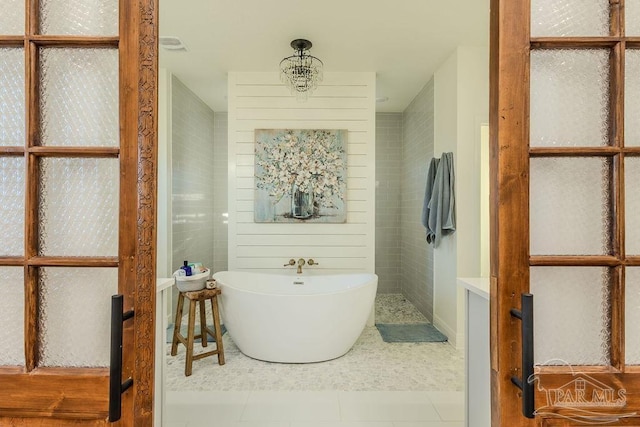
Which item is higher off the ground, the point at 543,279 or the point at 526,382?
the point at 543,279

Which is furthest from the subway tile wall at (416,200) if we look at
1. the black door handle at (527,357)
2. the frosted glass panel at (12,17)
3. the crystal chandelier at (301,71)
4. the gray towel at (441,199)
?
the frosted glass panel at (12,17)

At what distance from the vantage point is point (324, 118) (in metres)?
3.68

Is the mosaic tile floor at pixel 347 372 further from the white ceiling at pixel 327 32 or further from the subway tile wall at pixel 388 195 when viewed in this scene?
the white ceiling at pixel 327 32

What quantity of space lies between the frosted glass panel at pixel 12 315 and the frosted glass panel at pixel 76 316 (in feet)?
0.21

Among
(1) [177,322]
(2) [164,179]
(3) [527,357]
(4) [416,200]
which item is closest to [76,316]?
(3) [527,357]

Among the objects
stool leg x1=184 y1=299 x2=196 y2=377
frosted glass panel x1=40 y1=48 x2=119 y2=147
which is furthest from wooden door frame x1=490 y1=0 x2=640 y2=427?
stool leg x1=184 y1=299 x2=196 y2=377

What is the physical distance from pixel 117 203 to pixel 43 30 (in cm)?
51

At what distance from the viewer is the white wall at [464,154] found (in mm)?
3158

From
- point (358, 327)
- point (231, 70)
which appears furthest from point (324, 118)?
point (358, 327)

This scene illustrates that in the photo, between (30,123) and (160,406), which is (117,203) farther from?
(160,406)

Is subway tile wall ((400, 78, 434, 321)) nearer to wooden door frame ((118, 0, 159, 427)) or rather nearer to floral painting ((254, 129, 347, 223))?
floral painting ((254, 129, 347, 223))

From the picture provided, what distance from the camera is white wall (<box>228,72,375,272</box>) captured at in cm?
366

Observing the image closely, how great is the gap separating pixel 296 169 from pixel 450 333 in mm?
2275

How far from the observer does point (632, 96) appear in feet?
2.95
